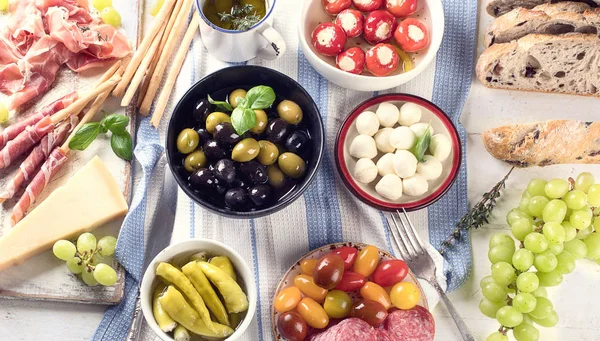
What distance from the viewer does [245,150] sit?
1.52m

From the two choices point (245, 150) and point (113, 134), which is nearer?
point (245, 150)

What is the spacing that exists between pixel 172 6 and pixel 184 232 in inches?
22.6

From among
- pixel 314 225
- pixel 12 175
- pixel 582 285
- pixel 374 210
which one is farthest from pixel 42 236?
pixel 582 285

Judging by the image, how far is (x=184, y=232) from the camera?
1.68 meters

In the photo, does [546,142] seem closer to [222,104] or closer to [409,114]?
[409,114]

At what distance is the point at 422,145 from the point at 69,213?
828mm

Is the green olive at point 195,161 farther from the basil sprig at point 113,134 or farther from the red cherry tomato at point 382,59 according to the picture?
the red cherry tomato at point 382,59

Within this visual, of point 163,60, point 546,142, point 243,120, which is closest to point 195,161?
point 243,120

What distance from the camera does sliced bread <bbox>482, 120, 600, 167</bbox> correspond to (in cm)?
173

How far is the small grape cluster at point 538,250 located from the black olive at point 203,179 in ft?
2.22

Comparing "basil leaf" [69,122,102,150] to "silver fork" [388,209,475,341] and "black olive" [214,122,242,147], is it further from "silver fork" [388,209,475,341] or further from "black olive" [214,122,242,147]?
"silver fork" [388,209,475,341]

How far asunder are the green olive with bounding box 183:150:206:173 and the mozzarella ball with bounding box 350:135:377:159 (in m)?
0.35

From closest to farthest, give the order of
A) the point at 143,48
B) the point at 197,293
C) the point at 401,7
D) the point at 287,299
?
the point at 197,293
the point at 287,299
the point at 401,7
the point at 143,48

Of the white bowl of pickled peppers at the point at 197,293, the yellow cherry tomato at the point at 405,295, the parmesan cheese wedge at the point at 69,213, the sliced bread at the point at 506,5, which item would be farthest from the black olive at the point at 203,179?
the sliced bread at the point at 506,5
